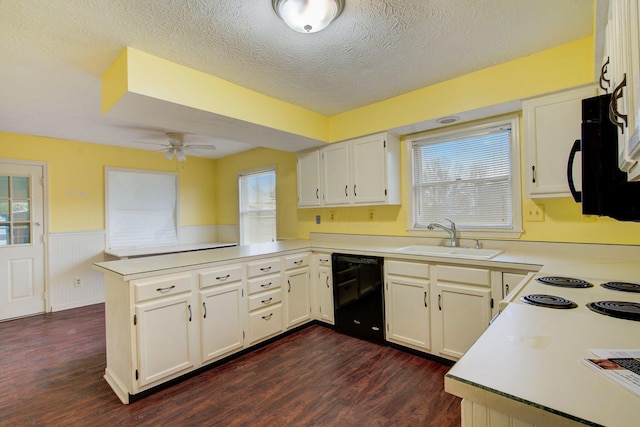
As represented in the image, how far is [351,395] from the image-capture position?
210 centimetres

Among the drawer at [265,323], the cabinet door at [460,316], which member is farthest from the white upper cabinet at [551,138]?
the drawer at [265,323]

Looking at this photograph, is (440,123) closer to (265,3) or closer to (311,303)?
(265,3)

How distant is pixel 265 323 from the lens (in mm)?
2902

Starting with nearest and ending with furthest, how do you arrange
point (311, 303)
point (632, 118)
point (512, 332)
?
point (632, 118) → point (512, 332) → point (311, 303)

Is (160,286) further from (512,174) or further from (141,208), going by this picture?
(141,208)

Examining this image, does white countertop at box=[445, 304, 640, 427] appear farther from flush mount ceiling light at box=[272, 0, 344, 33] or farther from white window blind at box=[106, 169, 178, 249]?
white window blind at box=[106, 169, 178, 249]

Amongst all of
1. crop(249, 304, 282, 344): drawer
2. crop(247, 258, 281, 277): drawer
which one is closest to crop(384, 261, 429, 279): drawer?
crop(247, 258, 281, 277): drawer

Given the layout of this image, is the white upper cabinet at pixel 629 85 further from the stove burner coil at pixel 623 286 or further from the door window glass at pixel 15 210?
the door window glass at pixel 15 210

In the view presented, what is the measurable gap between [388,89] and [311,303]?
2386 mm

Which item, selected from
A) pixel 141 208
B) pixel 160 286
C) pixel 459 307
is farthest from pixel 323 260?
pixel 141 208

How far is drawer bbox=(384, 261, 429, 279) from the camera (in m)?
2.56

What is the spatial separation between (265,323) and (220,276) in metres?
0.71

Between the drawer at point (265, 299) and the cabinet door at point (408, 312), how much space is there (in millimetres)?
1081

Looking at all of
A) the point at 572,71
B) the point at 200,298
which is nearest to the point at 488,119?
the point at 572,71
